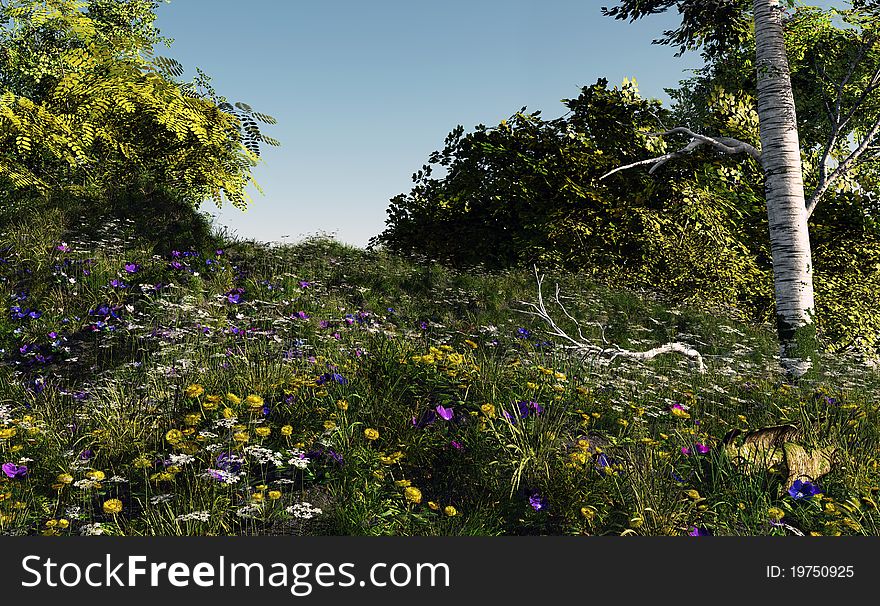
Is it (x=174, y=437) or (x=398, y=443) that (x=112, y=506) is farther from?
(x=398, y=443)

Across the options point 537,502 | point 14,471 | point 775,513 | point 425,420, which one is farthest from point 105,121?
point 775,513

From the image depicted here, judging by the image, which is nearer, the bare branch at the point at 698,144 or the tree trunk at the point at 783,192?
the tree trunk at the point at 783,192

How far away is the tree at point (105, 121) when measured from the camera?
7.18m

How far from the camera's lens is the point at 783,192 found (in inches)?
268

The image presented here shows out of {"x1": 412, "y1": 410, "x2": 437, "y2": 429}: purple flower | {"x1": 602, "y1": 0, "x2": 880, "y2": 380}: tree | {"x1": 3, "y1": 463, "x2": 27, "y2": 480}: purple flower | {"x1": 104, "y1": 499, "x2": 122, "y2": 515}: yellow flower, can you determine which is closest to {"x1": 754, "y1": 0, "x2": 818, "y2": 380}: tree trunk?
{"x1": 602, "y1": 0, "x2": 880, "y2": 380}: tree

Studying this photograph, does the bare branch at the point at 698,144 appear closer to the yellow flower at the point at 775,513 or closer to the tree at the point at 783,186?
the tree at the point at 783,186

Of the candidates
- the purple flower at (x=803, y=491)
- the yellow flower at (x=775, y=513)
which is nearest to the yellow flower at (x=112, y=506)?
the yellow flower at (x=775, y=513)

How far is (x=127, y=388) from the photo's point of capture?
447cm

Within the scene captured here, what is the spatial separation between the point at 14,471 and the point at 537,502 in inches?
98.1

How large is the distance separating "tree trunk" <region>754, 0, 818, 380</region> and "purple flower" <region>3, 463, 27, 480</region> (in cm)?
682

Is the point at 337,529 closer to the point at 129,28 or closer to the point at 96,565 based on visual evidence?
the point at 96,565

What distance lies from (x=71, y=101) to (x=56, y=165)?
454 cm

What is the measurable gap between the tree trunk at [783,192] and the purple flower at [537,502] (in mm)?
5014

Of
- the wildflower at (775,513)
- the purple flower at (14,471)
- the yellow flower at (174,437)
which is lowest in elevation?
the wildflower at (775,513)
